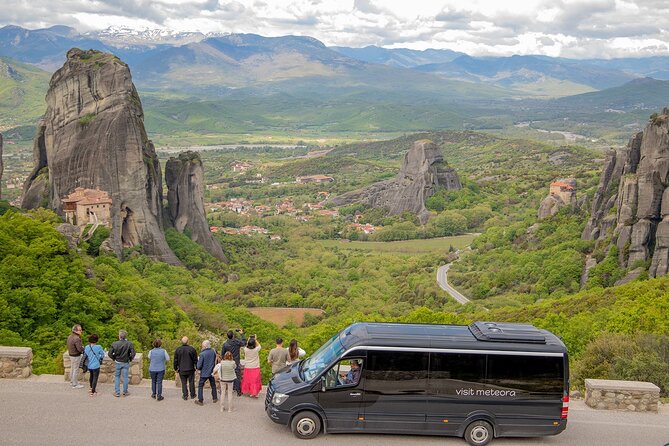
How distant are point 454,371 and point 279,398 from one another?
4322 millimetres

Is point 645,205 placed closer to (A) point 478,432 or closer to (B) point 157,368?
(A) point 478,432

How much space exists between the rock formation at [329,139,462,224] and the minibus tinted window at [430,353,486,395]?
107770mm

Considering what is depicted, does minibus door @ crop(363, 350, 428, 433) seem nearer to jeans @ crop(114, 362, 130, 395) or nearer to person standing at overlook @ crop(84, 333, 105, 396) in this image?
jeans @ crop(114, 362, 130, 395)

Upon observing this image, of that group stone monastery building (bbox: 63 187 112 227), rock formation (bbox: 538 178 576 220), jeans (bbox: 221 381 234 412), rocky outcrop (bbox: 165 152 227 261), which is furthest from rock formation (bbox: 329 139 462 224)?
jeans (bbox: 221 381 234 412)

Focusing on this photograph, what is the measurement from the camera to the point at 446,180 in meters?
136

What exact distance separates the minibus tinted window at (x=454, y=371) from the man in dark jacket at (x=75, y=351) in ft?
32.0

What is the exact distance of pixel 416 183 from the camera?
132 m

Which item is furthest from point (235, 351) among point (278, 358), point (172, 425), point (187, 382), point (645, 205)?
point (645, 205)

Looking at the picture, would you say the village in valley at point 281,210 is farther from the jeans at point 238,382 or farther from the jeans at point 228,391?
the jeans at point 228,391

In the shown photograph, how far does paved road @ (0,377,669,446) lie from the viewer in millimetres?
16453

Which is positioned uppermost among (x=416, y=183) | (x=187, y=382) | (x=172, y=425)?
(x=187, y=382)

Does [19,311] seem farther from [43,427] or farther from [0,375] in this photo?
[43,427]

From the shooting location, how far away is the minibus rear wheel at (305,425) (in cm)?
1675

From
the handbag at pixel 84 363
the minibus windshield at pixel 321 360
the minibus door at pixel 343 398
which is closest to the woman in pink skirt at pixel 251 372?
the minibus windshield at pixel 321 360
